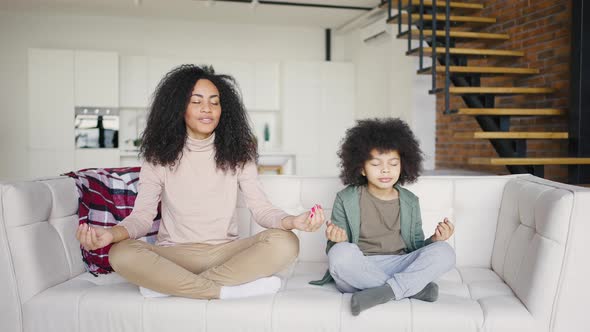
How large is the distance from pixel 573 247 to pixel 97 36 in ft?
22.3

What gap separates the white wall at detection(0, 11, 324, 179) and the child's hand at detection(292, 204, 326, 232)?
600cm

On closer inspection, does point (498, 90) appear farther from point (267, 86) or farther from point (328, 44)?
point (328, 44)

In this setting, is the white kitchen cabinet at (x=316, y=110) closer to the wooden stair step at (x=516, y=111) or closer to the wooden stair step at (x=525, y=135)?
the wooden stair step at (x=516, y=111)

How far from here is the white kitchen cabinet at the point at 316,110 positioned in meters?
7.56

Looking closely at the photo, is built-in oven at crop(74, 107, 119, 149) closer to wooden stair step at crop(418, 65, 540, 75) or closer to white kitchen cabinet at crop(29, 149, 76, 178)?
white kitchen cabinet at crop(29, 149, 76, 178)

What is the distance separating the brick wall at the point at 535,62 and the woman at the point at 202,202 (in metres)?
2.98

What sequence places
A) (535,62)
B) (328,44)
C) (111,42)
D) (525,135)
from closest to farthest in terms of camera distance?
(525,135), (535,62), (111,42), (328,44)

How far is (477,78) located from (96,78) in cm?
438

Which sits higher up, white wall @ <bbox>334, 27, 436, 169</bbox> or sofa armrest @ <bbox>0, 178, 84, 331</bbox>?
white wall @ <bbox>334, 27, 436, 169</bbox>

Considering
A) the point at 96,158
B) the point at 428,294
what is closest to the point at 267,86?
the point at 96,158

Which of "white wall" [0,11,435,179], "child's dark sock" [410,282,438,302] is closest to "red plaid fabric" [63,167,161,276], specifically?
"child's dark sock" [410,282,438,302]

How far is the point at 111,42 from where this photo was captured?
7387 millimetres

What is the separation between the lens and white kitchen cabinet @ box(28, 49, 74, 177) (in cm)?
673

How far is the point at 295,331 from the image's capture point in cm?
181
